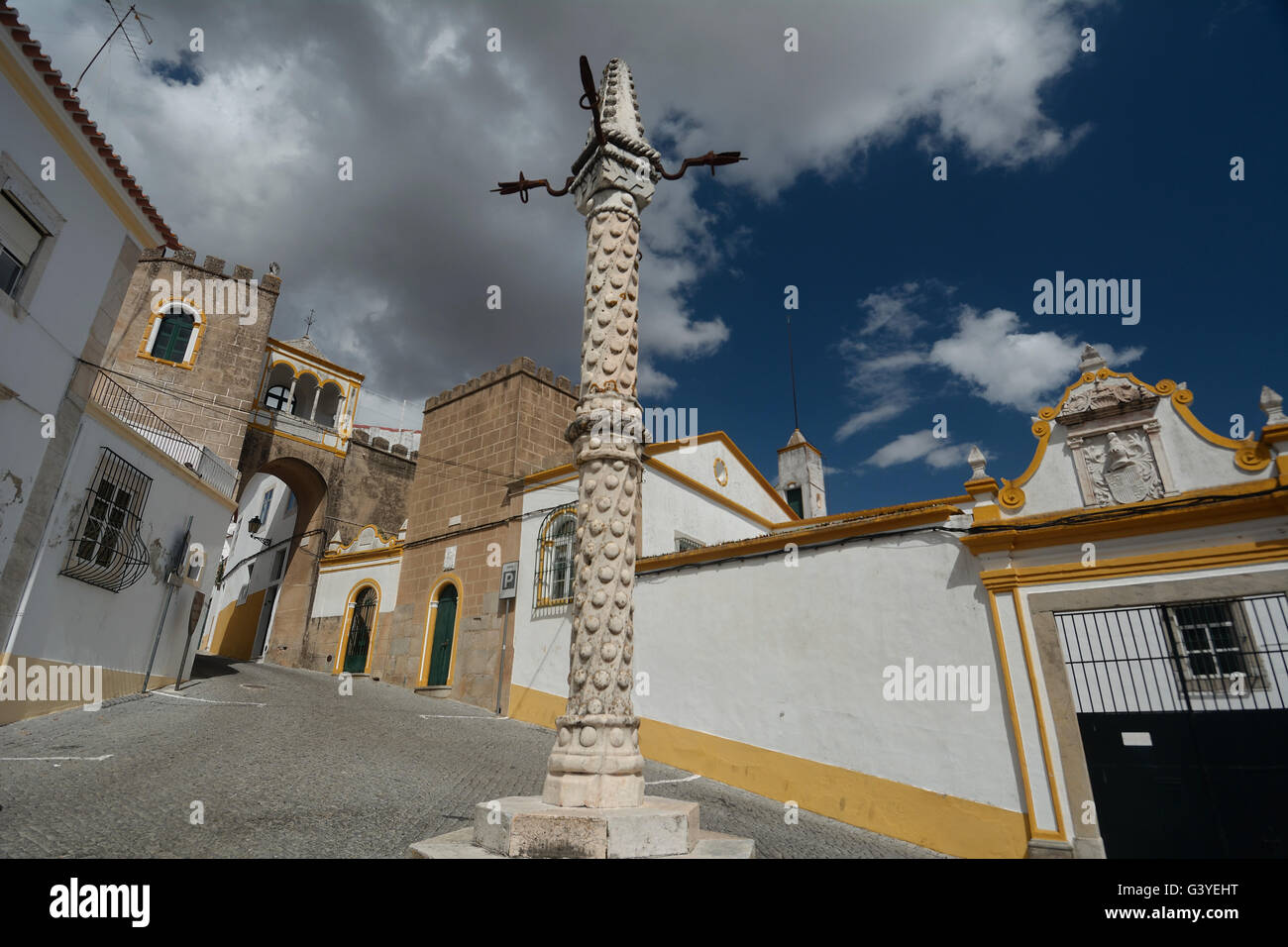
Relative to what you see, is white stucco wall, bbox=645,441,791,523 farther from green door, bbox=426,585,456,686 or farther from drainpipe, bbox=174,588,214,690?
drainpipe, bbox=174,588,214,690

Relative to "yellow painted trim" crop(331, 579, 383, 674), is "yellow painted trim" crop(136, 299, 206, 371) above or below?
above

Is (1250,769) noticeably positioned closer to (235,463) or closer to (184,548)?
(184,548)

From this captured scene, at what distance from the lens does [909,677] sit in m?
7.37

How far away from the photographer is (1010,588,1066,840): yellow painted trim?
607cm

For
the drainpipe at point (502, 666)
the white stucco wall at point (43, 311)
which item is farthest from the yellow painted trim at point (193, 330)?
the drainpipe at point (502, 666)

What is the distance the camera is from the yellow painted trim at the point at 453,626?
13414 mm

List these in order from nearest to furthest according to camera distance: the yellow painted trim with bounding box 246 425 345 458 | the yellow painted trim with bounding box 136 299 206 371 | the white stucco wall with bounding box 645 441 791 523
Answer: the white stucco wall with bounding box 645 441 791 523 → the yellow painted trim with bounding box 136 299 206 371 → the yellow painted trim with bounding box 246 425 345 458

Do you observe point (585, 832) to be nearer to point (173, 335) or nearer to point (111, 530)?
point (111, 530)

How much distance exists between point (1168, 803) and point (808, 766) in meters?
3.70

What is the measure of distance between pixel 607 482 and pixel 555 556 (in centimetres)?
824

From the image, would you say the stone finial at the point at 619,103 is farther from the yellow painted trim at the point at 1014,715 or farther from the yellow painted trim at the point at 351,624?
the yellow painted trim at the point at 351,624

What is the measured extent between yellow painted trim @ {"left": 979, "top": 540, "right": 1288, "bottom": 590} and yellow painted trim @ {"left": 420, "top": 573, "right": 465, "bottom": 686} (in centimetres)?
1013

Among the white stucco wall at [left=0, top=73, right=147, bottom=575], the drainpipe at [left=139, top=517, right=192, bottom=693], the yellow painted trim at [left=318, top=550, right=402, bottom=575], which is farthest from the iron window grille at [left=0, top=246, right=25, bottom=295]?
the yellow painted trim at [left=318, top=550, right=402, bottom=575]

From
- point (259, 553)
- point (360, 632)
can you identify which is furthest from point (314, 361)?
point (360, 632)
